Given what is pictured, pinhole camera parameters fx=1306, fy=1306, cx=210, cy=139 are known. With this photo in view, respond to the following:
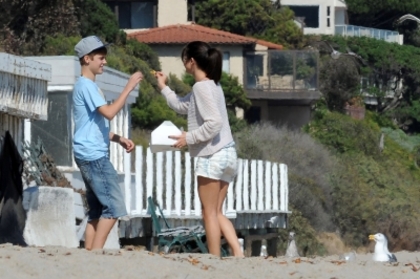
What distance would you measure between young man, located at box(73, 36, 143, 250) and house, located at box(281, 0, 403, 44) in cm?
5801

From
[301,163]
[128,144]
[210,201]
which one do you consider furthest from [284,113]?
[210,201]

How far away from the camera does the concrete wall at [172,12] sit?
52.8 metres

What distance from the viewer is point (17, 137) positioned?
13.1 meters

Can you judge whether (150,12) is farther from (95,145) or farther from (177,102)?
(95,145)

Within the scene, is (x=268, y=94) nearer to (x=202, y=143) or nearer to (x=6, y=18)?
(x=6, y=18)

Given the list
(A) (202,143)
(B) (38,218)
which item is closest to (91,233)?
(A) (202,143)

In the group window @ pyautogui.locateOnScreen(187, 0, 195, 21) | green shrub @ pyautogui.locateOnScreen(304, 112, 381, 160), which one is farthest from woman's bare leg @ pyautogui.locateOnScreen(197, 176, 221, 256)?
window @ pyautogui.locateOnScreen(187, 0, 195, 21)

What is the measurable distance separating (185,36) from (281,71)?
169 inches

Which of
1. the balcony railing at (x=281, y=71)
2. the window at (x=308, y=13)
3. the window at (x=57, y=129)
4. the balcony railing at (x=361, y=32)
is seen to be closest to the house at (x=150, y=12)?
the balcony railing at (x=281, y=71)

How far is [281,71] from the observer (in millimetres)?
46688

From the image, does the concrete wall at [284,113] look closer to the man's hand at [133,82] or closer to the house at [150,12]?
the house at [150,12]

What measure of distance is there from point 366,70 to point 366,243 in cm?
3436

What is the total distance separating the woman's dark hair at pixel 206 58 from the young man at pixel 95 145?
1.33 ft

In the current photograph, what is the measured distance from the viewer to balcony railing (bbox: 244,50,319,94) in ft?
148
